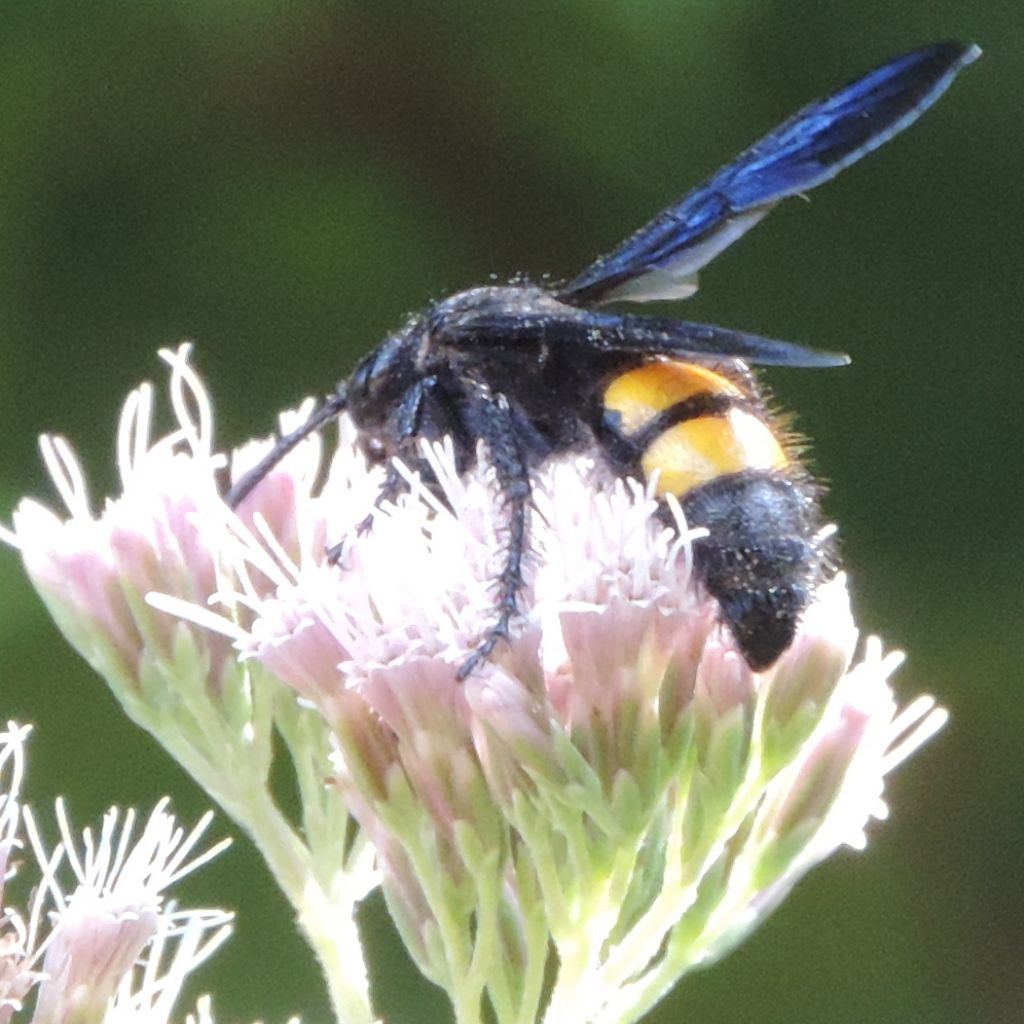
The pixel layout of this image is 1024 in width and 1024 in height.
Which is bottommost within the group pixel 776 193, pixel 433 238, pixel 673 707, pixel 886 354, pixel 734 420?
pixel 673 707

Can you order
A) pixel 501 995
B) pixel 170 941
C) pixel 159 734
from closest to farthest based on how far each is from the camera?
pixel 501 995 < pixel 159 734 < pixel 170 941

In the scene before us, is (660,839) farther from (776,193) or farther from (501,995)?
(776,193)

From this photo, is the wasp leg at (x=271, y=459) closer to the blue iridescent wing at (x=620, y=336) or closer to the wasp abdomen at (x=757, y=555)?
the blue iridescent wing at (x=620, y=336)

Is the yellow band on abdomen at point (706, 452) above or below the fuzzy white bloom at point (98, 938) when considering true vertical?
above

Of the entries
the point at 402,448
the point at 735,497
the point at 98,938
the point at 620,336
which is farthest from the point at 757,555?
the point at 98,938

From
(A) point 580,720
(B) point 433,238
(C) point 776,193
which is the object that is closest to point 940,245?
(B) point 433,238

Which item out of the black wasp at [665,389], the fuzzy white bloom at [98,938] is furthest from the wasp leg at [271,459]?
the fuzzy white bloom at [98,938]
